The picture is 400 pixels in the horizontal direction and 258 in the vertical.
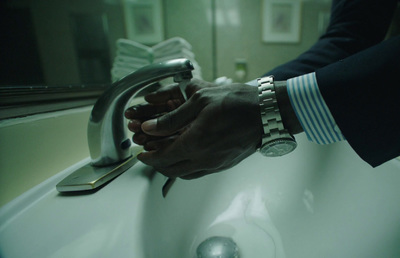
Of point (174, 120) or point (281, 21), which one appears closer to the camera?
point (174, 120)

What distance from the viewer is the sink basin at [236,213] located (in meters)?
0.18

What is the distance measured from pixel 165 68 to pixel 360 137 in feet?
0.82

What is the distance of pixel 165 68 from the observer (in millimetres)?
227

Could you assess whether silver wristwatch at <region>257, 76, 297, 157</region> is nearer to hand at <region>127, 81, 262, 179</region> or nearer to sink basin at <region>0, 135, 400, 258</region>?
hand at <region>127, 81, 262, 179</region>

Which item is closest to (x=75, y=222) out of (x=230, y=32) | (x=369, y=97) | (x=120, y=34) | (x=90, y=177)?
(x=90, y=177)

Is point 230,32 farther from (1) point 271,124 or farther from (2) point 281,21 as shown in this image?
(1) point 271,124

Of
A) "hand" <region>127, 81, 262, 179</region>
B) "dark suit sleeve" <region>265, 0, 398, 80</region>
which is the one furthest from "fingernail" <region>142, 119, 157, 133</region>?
"dark suit sleeve" <region>265, 0, 398, 80</region>

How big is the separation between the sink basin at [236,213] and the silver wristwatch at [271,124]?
0.52 feet

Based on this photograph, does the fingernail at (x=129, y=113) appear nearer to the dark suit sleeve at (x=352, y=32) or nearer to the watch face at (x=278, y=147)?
the watch face at (x=278, y=147)

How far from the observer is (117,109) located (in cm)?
26

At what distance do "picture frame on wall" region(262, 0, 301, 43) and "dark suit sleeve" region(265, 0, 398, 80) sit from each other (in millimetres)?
593

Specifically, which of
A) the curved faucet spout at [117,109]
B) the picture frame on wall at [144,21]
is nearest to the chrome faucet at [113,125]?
the curved faucet spout at [117,109]

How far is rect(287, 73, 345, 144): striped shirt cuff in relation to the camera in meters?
0.25

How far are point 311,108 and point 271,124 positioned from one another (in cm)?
5
